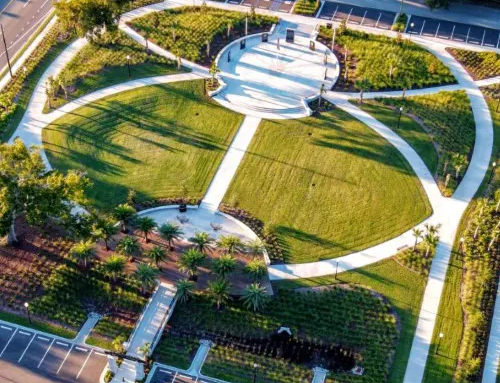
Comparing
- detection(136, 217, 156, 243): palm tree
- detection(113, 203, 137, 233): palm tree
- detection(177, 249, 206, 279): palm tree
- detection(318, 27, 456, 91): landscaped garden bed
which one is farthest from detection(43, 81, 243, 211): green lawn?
detection(318, 27, 456, 91): landscaped garden bed

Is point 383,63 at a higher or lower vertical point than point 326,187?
higher

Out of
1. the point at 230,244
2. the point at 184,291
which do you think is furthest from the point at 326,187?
the point at 184,291

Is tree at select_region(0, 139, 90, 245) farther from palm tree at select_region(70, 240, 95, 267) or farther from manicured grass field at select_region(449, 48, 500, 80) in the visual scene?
manicured grass field at select_region(449, 48, 500, 80)

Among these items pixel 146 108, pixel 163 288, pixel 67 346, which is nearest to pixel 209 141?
pixel 146 108

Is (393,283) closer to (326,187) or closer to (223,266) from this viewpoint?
(326,187)

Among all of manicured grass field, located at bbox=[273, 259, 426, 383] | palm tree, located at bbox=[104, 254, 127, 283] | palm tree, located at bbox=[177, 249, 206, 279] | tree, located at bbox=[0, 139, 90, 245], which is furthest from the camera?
palm tree, located at bbox=[177, 249, 206, 279]

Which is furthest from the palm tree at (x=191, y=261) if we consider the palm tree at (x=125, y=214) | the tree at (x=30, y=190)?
the tree at (x=30, y=190)

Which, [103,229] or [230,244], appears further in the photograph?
[230,244]
